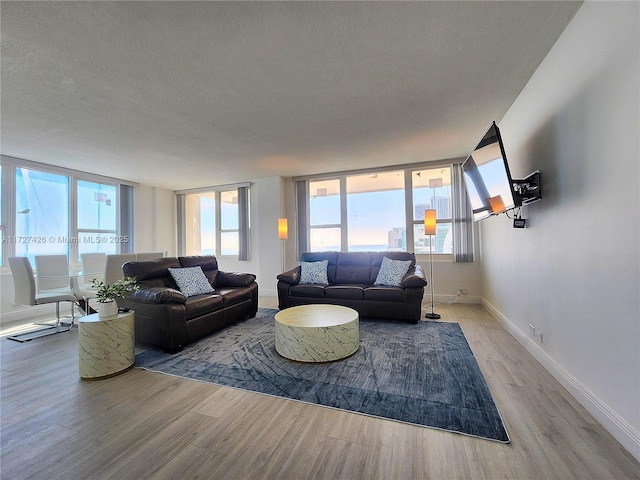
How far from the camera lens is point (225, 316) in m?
3.45

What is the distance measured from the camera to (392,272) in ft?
13.7

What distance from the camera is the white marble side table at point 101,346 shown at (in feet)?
7.46

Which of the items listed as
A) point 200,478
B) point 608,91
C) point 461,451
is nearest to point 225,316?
point 200,478

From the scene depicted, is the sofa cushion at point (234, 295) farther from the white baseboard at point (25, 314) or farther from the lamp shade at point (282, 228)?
the white baseboard at point (25, 314)

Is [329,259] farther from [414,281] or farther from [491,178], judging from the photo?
[491,178]

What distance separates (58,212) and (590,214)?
7231mm

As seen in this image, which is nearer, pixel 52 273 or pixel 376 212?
pixel 52 273

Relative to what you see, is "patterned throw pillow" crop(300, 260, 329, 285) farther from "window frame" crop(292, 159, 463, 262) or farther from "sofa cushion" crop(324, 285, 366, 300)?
"window frame" crop(292, 159, 463, 262)

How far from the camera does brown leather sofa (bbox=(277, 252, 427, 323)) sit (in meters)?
3.70

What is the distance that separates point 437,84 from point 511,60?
57cm

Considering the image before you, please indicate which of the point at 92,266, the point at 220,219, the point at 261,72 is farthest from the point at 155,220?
the point at 261,72

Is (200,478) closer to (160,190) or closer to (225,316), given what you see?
(225,316)

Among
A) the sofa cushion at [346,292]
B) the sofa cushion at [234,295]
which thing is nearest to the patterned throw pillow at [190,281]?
the sofa cushion at [234,295]

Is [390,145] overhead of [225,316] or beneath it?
overhead
